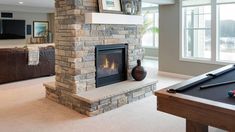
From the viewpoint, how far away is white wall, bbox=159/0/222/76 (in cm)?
621

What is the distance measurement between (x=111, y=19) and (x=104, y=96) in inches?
57.5

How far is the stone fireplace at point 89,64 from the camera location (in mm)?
3814

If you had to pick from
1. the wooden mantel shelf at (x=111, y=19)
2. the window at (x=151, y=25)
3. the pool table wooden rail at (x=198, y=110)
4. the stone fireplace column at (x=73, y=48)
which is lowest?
the pool table wooden rail at (x=198, y=110)

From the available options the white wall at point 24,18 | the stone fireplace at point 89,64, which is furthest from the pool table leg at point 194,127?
the white wall at point 24,18

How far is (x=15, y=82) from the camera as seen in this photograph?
19.2 feet

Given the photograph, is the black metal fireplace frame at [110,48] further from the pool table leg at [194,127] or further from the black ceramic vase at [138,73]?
the pool table leg at [194,127]

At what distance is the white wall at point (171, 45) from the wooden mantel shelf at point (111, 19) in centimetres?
189

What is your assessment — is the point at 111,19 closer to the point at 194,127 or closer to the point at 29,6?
the point at 194,127

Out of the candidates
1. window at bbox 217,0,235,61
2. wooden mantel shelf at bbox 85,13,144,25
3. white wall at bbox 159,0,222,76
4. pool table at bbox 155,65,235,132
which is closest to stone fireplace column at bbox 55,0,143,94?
wooden mantel shelf at bbox 85,13,144,25

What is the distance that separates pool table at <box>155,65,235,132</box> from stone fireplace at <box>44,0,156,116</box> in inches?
68.5

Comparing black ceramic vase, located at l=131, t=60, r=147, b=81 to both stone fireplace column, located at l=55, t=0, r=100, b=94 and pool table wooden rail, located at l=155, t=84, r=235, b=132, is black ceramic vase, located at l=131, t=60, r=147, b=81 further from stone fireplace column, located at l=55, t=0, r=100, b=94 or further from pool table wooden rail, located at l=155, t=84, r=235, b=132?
pool table wooden rail, located at l=155, t=84, r=235, b=132

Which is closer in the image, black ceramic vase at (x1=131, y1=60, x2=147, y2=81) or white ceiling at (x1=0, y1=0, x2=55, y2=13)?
black ceramic vase at (x1=131, y1=60, x2=147, y2=81)

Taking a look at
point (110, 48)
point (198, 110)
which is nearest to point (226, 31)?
point (110, 48)

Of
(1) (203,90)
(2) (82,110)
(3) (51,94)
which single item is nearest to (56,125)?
(2) (82,110)
